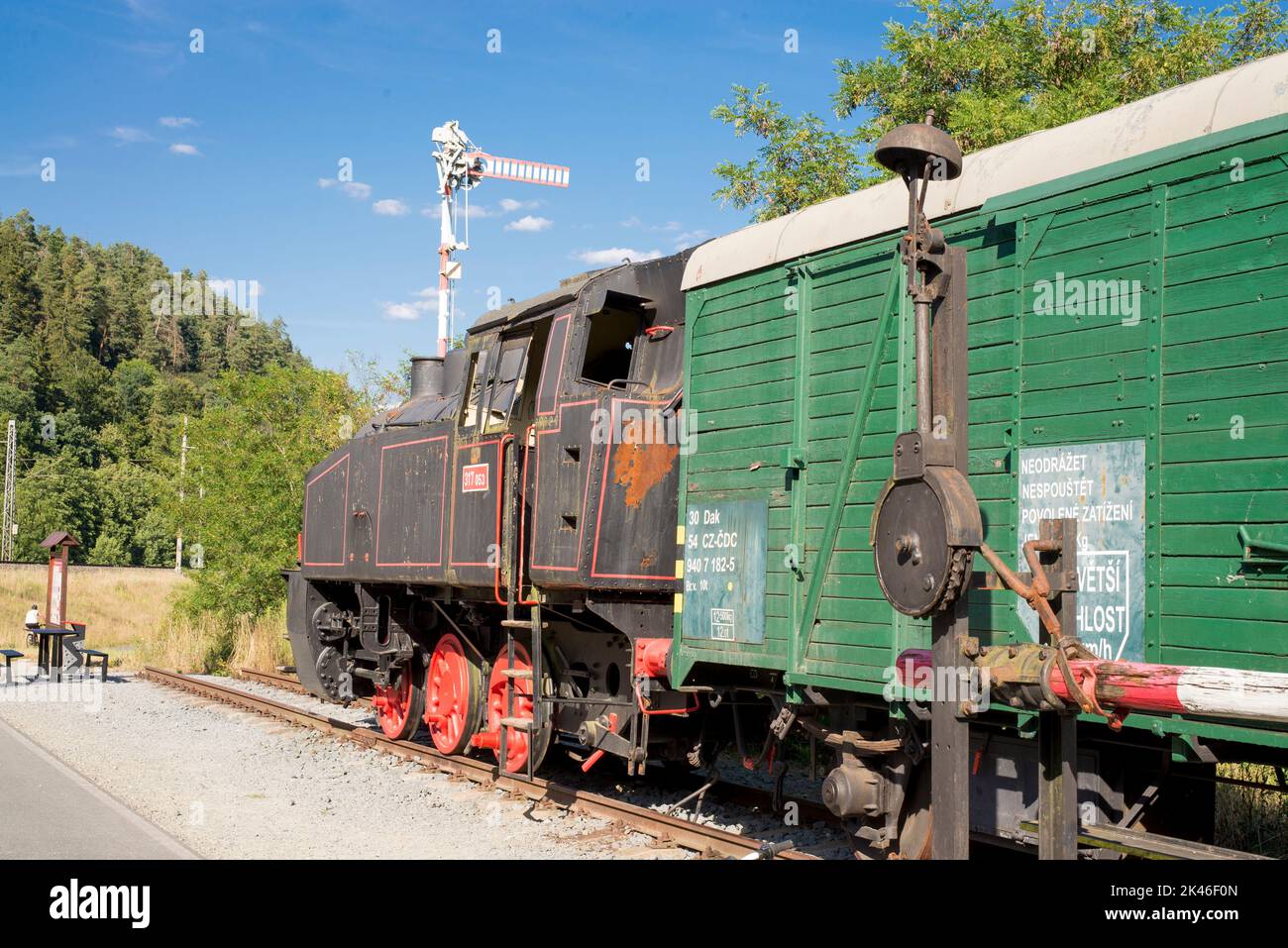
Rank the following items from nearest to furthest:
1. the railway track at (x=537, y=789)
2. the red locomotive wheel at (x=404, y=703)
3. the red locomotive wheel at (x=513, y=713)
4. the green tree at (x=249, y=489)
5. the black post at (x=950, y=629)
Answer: the black post at (x=950, y=629) → the railway track at (x=537, y=789) → the red locomotive wheel at (x=513, y=713) → the red locomotive wheel at (x=404, y=703) → the green tree at (x=249, y=489)

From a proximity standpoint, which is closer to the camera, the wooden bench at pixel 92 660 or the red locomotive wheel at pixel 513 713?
the red locomotive wheel at pixel 513 713

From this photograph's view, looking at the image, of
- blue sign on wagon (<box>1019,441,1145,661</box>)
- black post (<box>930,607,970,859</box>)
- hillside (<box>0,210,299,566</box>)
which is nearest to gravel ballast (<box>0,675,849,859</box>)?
blue sign on wagon (<box>1019,441,1145,661</box>)

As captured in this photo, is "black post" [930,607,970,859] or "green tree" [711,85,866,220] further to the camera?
"green tree" [711,85,866,220]

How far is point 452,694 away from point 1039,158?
8411 mm

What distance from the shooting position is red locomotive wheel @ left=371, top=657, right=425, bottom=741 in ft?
40.3

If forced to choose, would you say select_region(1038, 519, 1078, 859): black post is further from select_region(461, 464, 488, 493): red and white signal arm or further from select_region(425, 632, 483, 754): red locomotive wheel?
select_region(425, 632, 483, 754): red locomotive wheel

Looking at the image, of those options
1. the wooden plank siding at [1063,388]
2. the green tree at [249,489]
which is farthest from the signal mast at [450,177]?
the wooden plank siding at [1063,388]

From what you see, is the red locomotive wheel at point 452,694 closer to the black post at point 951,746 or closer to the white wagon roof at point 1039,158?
the white wagon roof at point 1039,158

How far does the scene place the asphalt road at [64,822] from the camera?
6.85 m

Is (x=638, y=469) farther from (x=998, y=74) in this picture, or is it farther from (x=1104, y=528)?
(x=998, y=74)

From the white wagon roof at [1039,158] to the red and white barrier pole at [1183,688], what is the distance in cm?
241

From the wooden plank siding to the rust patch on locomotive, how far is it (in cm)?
116

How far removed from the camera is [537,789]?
9492 mm
